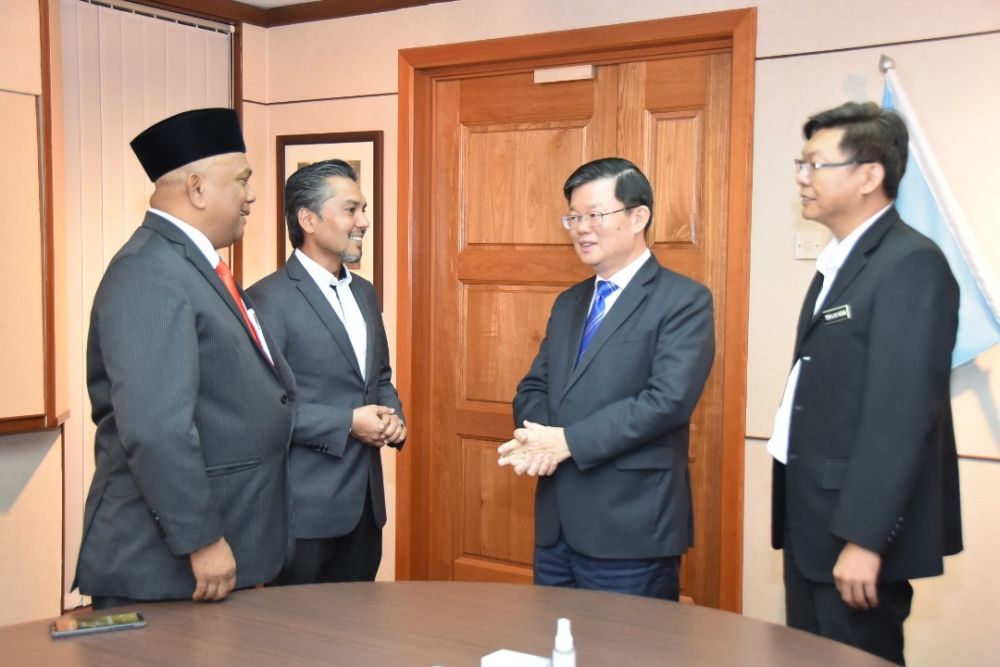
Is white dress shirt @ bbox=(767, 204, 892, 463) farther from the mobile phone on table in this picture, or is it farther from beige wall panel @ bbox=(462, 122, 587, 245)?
beige wall panel @ bbox=(462, 122, 587, 245)

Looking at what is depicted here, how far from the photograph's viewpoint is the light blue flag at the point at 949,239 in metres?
2.96

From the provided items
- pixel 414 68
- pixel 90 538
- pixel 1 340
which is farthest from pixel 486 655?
pixel 414 68

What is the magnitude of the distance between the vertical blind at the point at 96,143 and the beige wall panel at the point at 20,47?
11.1 inches

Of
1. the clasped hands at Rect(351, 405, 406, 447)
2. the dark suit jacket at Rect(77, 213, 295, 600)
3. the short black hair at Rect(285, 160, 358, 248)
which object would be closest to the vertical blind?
the short black hair at Rect(285, 160, 358, 248)

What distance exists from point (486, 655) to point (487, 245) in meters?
2.66

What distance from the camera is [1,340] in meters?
3.51

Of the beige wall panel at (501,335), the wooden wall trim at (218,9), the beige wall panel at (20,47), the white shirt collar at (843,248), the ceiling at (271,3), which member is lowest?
the beige wall panel at (501,335)

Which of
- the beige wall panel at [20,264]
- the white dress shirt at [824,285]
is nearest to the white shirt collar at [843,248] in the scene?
the white dress shirt at [824,285]

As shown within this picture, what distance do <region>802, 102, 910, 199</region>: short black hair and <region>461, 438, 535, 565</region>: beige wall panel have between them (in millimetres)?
2161

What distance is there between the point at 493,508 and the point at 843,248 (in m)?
2.26

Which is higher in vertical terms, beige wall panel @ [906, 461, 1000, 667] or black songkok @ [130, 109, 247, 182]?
black songkok @ [130, 109, 247, 182]

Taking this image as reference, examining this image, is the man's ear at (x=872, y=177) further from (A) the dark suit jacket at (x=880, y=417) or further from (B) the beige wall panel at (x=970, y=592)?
(B) the beige wall panel at (x=970, y=592)

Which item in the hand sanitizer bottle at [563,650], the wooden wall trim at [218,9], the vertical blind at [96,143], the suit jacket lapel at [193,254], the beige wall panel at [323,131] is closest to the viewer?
the hand sanitizer bottle at [563,650]

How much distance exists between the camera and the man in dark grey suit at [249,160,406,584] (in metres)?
2.65
